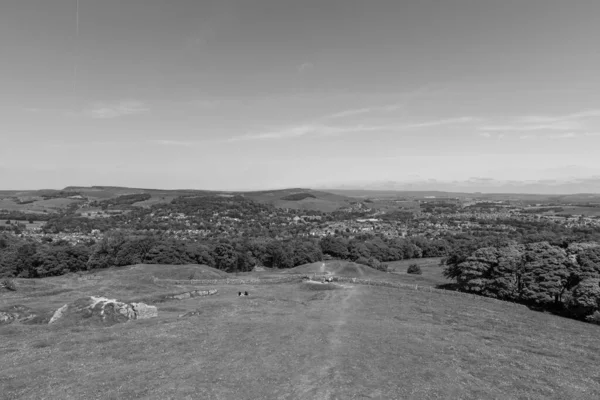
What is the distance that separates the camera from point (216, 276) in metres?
87.7

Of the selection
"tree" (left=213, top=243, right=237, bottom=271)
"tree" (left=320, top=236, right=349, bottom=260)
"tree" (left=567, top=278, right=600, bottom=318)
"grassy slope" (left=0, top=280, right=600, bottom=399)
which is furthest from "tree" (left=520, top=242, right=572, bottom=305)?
"tree" (left=213, top=243, right=237, bottom=271)

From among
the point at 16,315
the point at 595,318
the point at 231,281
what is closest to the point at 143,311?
the point at 16,315

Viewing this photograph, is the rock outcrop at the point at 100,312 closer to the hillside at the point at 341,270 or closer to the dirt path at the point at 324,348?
the dirt path at the point at 324,348

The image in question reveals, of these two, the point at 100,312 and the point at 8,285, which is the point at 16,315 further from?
the point at 8,285

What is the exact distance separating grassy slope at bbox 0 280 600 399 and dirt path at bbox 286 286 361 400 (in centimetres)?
13

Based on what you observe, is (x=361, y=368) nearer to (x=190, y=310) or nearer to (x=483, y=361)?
(x=483, y=361)

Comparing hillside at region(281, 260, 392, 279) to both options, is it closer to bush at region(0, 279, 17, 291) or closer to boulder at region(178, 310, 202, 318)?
boulder at region(178, 310, 202, 318)

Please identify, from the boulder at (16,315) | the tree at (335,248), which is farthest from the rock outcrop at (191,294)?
the tree at (335,248)

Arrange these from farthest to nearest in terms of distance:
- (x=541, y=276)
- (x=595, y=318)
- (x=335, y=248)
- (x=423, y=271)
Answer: (x=335, y=248)
(x=423, y=271)
(x=541, y=276)
(x=595, y=318)

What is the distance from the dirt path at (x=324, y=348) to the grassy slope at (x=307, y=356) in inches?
5.3

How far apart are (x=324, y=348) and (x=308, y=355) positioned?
7.56ft

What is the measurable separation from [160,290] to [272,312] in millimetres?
29729

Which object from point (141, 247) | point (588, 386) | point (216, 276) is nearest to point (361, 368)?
point (588, 386)

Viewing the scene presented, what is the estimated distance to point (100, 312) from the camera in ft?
147
